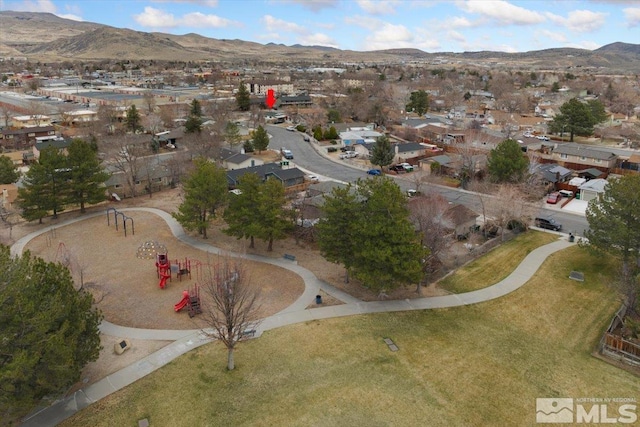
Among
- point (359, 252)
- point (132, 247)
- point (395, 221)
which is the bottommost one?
point (132, 247)

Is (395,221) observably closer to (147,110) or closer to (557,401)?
(557,401)

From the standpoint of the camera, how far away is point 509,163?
45.3m

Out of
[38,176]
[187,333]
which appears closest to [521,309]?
[187,333]

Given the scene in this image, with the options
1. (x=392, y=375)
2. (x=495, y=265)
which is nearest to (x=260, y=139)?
(x=495, y=265)

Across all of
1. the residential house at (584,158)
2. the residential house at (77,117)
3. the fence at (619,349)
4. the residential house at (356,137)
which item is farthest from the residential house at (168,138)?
the fence at (619,349)

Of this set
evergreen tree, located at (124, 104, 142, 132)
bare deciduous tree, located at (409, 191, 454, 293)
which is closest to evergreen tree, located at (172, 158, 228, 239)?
bare deciduous tree, located at (409, 191, 454, 293)

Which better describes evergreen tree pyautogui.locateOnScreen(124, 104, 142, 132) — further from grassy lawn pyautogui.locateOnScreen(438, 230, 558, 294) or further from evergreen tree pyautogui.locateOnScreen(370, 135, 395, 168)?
grassy lawn pyautogui.locateOnScreen(438, 230, 558, 294)

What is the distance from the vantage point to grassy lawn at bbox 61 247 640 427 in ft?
58.5

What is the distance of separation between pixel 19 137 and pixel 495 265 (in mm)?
71945

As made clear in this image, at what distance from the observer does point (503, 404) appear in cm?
1866

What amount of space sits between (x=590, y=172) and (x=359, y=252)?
40788mm

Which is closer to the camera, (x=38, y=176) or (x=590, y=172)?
(x=38, y=176)

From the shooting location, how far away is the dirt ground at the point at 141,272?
80.4 feet

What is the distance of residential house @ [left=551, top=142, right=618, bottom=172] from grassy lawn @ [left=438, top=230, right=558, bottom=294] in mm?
24439
